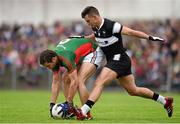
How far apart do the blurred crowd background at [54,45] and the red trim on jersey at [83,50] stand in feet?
48.5

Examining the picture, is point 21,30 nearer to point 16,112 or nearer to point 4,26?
point 4,26

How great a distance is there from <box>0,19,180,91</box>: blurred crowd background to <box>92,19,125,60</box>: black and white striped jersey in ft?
50.7

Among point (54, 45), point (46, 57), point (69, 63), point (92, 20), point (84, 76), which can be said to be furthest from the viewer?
point (54, 45)

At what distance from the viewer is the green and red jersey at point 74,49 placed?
16359 mm

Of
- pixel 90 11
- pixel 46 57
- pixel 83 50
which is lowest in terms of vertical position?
pixel 83 50

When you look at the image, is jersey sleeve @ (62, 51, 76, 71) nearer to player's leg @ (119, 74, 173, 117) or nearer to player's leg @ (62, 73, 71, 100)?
player's leg @ (62, 73, 71, 100)

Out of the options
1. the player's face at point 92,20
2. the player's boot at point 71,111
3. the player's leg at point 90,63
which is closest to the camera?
the player's face at point 92,20

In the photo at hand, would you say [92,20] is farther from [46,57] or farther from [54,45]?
[54,45]

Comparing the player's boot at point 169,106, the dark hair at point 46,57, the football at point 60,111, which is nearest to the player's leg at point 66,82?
the football at point 60,111

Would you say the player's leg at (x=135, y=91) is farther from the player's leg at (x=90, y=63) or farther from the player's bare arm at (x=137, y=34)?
the player's bare arm at (x=137, y=34)

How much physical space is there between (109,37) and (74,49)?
0.96 m

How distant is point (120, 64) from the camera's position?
1630 centimetres

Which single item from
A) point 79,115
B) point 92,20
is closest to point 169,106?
point 79,115

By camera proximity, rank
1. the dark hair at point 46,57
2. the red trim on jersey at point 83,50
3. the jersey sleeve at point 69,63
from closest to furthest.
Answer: the dark hair at point 46,57, the jersey sleeve at point 69,63, the red trim on jersey at point 83,50
